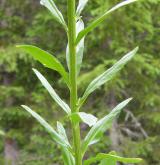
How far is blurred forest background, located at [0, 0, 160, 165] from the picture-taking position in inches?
176

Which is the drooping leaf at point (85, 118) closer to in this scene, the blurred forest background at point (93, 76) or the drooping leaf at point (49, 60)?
the drooping leaf at point (49, 60)

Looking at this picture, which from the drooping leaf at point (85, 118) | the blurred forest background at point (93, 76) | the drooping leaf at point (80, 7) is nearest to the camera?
the drooping leaf at point (85, 118)

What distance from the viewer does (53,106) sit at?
5449mm

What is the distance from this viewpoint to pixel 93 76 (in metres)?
4.44

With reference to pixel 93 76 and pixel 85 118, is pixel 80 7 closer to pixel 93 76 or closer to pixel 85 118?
pixel 85 118

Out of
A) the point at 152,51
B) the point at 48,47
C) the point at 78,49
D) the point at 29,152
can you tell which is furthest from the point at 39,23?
the point at 78,49

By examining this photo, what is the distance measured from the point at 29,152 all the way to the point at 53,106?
3.96 feet

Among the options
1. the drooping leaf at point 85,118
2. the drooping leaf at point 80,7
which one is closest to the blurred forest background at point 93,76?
the drooping leaf at point 80,7

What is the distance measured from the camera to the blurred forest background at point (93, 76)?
4.47m

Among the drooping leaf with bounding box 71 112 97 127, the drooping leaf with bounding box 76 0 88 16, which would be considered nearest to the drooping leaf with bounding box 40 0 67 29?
the drooping leaf with bounding box 76 0 88 16

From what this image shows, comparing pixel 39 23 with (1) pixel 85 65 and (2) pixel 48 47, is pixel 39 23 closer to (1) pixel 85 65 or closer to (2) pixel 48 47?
(2) pixel 48 47

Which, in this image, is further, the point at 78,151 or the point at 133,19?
the point at 133,19

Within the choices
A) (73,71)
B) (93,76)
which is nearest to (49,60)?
(73,71)

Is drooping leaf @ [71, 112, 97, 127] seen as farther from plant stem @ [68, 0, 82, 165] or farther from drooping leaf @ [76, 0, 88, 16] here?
drooping leaf @ [76, 0, 88, 16]
